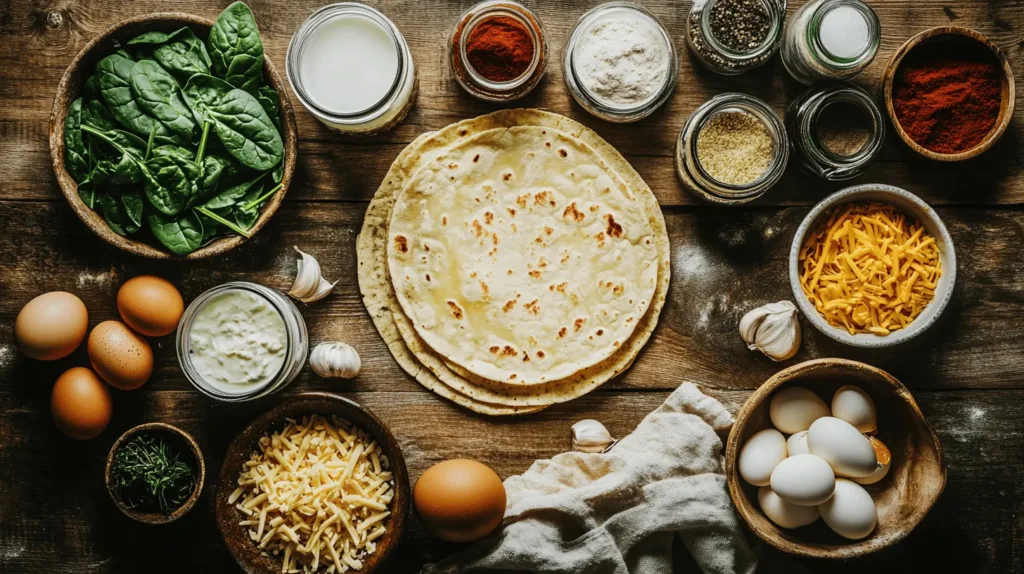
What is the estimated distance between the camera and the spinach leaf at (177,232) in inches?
73.9

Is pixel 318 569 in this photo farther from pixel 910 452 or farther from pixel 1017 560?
pixel 1017 560

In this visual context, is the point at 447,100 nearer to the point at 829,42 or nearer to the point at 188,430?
the point at 829,42

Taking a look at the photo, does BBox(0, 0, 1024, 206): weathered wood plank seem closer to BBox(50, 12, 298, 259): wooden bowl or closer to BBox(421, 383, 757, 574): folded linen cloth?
BBox(50, 12, 298, 259): wooden bowl

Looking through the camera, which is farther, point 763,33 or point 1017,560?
point 1017,560

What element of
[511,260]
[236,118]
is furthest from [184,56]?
[511,260]

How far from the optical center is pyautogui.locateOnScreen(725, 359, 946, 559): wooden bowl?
186 cm

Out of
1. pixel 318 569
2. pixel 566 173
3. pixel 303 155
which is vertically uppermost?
pixel 566 173

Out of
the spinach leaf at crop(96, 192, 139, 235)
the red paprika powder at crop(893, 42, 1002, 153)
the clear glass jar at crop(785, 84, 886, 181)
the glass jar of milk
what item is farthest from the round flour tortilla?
the red paprika powder at crop(893, 42, 1002, 153)

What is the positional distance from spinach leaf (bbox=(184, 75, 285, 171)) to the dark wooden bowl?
70 cm

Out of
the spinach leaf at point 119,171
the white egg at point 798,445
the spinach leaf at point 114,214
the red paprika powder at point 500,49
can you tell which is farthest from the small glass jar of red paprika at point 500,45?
the white egg at point 798,445

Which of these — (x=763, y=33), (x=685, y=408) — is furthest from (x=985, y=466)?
(x=763, y=33)

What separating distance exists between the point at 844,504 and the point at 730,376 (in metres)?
0.47

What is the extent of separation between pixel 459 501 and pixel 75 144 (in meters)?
1.48

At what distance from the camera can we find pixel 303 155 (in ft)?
6.77
